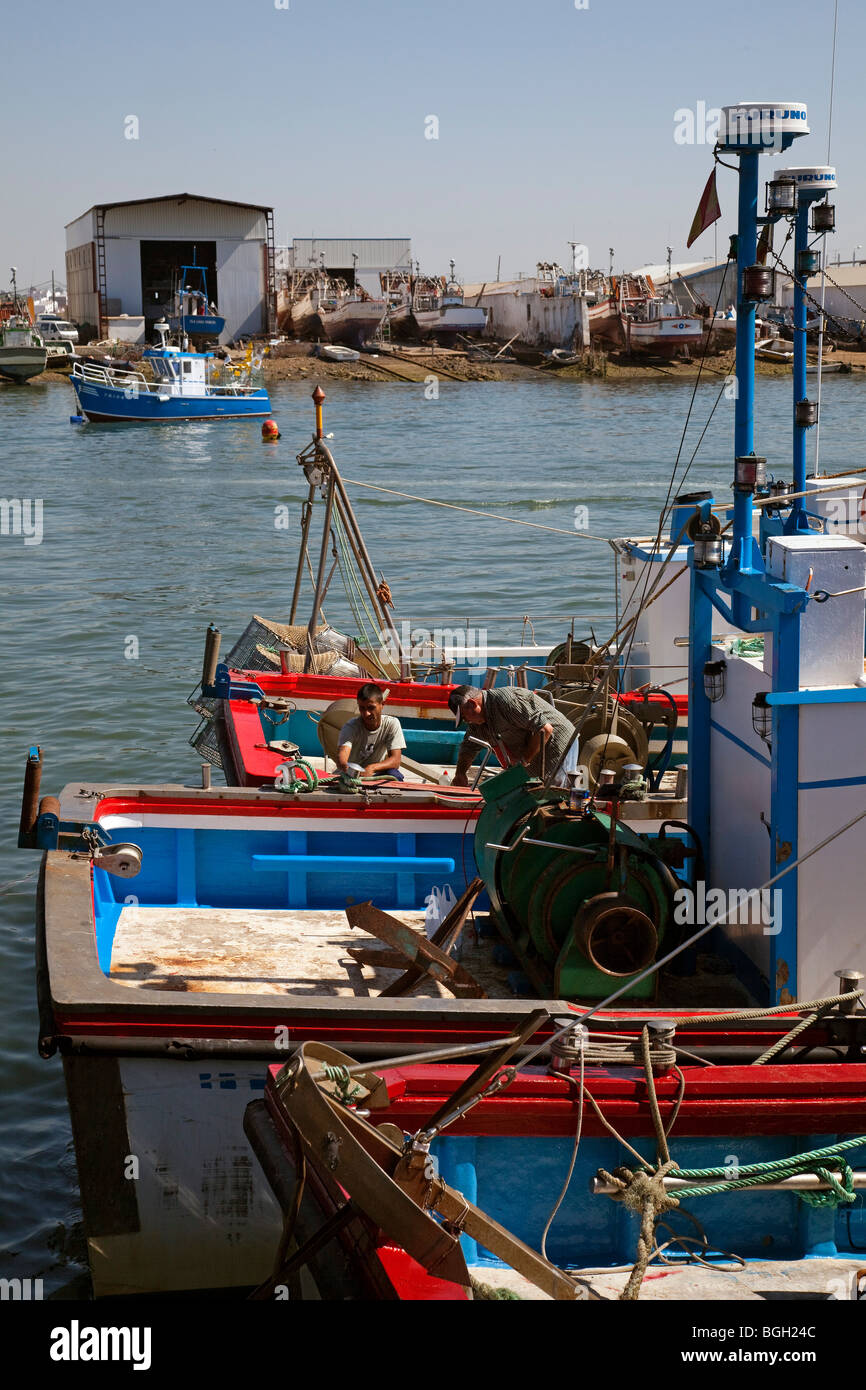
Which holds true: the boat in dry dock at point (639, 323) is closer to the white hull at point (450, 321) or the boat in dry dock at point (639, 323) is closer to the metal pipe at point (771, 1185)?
the white hull at point (450, 321)

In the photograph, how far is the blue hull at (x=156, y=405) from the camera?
193ft

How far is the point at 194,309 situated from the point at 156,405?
1714 centimetres

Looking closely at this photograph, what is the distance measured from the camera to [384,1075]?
5867mm

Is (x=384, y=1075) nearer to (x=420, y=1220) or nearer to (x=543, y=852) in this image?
(x=420, y=1220)

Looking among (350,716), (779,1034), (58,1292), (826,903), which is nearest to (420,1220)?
(779,1034)

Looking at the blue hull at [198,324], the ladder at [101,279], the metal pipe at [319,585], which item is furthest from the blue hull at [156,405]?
the metal pipe at [319,585]

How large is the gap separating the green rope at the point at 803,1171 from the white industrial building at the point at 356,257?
93.4 metres

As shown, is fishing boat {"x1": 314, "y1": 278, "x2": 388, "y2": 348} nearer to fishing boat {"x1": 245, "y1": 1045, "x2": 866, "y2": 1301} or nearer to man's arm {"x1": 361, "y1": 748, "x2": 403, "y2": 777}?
man's arm {"x1": 361, "y1": 748, "x2": 403, "y2": 777}

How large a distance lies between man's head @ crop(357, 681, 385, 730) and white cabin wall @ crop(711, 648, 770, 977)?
2.61 m

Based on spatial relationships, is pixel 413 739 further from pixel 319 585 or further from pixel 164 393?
pixel 164 393

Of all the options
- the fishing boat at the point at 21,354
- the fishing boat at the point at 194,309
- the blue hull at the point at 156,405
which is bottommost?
the blue hull at the point at 156,405

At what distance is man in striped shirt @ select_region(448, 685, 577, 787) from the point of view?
7832 mm

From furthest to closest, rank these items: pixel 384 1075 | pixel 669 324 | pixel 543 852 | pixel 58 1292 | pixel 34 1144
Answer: pixel 669 324, pixel 34 1144, pixel 58 1292, pixel 543 852, pixel 384 1075
